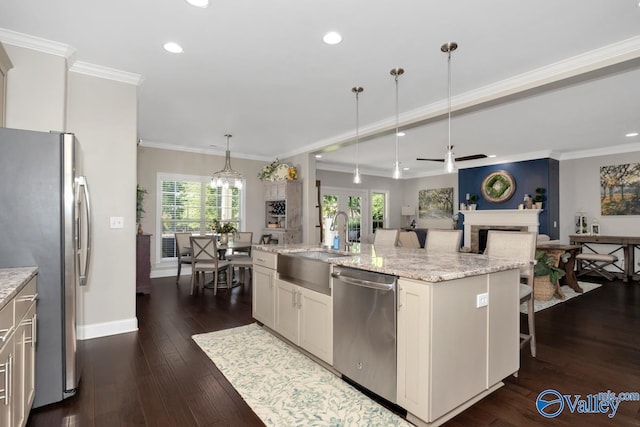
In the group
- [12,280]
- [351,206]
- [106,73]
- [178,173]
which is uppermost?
[106,73]

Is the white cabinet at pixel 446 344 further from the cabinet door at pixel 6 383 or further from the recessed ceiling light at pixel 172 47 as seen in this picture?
the recessed ceiling light at pixel 172 47

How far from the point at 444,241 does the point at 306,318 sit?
5.68 feet

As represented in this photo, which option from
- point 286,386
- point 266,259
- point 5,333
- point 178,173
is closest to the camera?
point 5,333

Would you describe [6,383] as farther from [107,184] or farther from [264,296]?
[107,184]

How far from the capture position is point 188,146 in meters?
6.73

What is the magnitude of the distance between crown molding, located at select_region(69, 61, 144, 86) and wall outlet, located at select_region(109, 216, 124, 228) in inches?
57.6

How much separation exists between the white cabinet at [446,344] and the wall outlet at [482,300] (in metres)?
0.02

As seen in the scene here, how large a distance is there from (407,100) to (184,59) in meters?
2.61

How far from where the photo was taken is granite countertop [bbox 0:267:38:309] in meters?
1.42

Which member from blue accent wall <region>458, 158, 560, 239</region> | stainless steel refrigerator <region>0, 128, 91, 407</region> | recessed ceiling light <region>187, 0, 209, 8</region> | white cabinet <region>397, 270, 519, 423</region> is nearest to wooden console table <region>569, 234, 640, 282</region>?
blue accent wall <region>458, 158, 560, 239</region>

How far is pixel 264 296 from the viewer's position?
3.54 metres

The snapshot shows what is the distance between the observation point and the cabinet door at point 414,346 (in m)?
1.87

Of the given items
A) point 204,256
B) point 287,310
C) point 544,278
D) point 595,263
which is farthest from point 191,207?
point 595,263

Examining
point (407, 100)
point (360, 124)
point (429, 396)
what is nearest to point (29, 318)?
point (429, 396)
